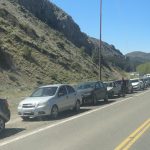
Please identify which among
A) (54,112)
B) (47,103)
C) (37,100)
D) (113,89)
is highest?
(113,89)

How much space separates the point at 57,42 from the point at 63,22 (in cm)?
2034

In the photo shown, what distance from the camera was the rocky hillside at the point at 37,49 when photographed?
169 ft

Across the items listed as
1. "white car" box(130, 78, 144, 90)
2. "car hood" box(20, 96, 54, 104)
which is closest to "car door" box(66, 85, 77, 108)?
"car hood" box(20, 96, 54, 104)

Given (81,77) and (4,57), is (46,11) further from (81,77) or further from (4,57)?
(4,57)

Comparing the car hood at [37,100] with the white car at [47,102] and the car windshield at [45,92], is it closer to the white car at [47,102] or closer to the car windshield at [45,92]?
the white car at [47,102]

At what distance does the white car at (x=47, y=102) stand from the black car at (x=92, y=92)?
21.0 ft

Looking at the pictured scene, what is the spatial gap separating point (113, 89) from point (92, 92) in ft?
27.2

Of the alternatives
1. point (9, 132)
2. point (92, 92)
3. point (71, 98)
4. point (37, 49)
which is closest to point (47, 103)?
point (71, 98)

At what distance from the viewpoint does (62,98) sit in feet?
74.1


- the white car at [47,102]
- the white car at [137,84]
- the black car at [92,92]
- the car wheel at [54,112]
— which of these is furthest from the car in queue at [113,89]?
the car wheel at [54,112]

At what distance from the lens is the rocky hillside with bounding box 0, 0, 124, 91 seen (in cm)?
5156

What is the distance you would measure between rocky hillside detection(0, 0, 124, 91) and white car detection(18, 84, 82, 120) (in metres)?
19.9

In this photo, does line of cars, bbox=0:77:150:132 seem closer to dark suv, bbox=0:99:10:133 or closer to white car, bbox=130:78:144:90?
dark suv, bbox=0:99:10:133

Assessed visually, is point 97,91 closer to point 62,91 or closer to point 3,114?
point 62,91
